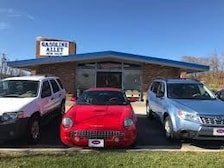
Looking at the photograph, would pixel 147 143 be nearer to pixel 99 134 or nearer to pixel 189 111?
pixel 189 111

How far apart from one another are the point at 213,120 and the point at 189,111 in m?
0.61

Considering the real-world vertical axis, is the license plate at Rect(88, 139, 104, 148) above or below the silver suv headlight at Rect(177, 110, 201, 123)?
below

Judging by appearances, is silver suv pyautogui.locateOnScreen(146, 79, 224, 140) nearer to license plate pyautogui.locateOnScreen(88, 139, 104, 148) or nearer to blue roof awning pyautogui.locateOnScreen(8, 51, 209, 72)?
license plate pyautogui.locateOnScreen(88, 139, 104, 148)

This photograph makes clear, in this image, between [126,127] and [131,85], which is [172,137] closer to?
[126,127]

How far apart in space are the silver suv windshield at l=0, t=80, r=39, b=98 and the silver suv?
3747 mm

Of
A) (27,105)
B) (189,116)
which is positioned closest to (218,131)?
(189,116)

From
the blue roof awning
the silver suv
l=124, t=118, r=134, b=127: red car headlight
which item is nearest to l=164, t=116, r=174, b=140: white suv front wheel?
the silver suv

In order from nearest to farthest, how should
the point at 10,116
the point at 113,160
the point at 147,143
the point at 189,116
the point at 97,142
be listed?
the point at 113,160 → the point at 97,142 → the point at 10,116 → the point at 189,116 → the point at 147,143

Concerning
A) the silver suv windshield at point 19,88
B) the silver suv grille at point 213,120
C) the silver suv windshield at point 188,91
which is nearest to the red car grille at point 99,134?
the silver suv grille at point 213,120

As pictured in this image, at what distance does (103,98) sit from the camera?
10.1 meters

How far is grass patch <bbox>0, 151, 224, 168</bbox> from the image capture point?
693 cm

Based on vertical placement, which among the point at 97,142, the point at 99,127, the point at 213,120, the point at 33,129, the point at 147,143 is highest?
the point at 213,120

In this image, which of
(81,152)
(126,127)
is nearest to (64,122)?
(81,152)

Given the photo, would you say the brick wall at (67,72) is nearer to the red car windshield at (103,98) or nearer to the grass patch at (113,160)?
the red car windshield at (103,98)
